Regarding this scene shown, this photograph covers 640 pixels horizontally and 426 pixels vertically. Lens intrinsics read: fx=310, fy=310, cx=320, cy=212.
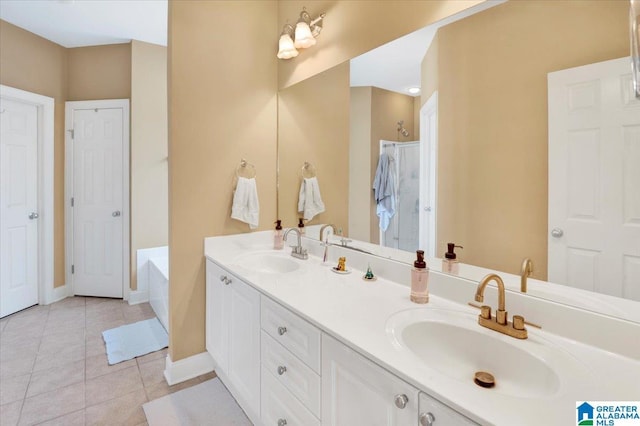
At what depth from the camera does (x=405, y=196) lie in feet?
4.92

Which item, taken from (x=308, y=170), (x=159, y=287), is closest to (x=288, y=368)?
(x=308, y=170)

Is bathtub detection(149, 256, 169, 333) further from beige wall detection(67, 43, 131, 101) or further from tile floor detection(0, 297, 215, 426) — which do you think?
beige wall detection(67, 43, 131, 101)

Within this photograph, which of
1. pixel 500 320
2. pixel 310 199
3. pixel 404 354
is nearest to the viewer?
pixel 404 354

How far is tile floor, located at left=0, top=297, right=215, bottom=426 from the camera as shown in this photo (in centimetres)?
169

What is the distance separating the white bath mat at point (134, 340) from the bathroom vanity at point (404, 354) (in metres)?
1.19

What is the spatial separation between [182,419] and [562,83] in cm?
223

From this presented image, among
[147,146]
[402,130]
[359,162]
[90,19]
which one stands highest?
[90,19]

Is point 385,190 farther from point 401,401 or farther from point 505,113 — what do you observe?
point 401,401

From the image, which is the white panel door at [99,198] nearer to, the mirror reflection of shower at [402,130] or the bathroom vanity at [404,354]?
the bathroom vanity at [404,354]

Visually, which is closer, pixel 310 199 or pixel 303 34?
pixel 303 34

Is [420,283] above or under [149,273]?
above

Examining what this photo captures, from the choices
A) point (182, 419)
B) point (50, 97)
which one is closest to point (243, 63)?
point (182, 419)

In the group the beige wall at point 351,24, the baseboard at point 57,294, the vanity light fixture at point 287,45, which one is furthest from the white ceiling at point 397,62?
the baseboard at point 57,294

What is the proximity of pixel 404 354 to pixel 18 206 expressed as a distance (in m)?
3.87
